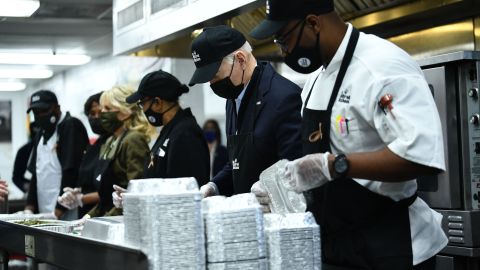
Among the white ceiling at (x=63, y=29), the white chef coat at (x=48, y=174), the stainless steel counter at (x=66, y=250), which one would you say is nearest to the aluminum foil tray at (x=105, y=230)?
the stainless steel counter at (x=66, y=250)

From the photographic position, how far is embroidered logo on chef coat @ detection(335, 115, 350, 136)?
1.96 metres

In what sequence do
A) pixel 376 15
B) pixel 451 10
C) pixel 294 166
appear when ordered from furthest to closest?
pixel 376 15, pixel 451 10, pixel 294 166

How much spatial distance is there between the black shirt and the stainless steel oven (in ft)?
3.49

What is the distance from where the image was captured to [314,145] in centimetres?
205

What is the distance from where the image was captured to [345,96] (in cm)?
A: 196

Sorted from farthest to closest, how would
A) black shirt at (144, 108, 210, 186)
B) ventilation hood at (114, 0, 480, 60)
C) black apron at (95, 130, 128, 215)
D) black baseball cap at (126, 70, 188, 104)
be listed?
black apron at (95, 130, 128, 215) → ventilation hood at (114, 0, 480, 60) → black baseball cap at (126, 70, 188, 104) → black shirt at (144, 108, 210, 186)

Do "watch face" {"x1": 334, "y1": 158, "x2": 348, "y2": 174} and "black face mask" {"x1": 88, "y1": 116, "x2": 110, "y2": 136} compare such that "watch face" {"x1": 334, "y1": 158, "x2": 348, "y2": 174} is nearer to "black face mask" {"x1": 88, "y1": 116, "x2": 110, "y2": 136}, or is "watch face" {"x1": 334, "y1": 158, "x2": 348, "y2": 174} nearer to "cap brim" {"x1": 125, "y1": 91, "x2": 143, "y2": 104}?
"cap brim" {"x1": 125, "y1": 91, "x2": 143, "y2": 104}

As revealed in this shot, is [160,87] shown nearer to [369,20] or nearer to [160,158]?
[160,158]

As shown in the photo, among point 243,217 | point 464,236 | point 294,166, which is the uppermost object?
point 294,166

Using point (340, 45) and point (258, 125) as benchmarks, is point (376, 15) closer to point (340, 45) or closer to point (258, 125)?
point (258, 125)

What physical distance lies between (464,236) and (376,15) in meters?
1.60

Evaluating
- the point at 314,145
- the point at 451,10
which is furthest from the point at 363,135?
the point at 451,10

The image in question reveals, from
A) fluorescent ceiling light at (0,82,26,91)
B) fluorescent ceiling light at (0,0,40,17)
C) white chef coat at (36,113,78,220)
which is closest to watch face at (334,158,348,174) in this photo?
white chef coat at (36,113,78,220)

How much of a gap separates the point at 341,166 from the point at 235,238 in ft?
1.01
